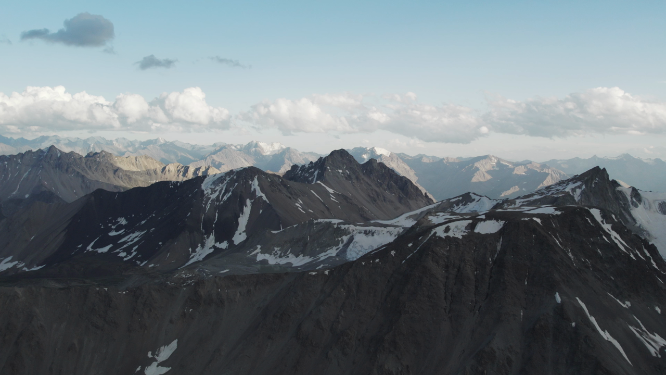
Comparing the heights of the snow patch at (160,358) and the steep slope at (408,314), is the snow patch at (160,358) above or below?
below

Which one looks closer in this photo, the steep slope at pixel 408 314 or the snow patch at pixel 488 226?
the steep slope at pixel 408 314

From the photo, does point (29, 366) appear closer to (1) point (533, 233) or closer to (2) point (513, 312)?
(2) point (513, 312)

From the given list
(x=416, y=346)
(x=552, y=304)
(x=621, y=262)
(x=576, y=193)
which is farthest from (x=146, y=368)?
Result: (x=576, y=193)

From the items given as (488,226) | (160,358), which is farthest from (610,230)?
Result: (160,358)

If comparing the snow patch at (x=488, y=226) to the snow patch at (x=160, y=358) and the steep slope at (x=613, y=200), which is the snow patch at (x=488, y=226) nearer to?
the steep slope at (x=613, y=200)

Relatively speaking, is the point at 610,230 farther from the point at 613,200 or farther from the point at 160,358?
the point at 160,358

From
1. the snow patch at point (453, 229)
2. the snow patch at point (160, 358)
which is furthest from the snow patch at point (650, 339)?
the snow patch at point (160, 358)

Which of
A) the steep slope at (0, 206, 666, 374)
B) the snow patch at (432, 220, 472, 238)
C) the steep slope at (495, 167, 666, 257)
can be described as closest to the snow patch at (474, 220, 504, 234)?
the steep slope at (0, 206, 666, 374)

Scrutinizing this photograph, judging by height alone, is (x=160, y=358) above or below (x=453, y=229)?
below
